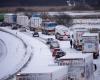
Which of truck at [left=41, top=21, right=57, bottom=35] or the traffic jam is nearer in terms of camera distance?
the traffic jam

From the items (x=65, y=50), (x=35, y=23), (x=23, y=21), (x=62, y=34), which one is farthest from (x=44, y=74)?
(x=23, y=21)

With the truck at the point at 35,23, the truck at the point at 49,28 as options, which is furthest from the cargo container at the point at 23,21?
the truck at the point at 49,28

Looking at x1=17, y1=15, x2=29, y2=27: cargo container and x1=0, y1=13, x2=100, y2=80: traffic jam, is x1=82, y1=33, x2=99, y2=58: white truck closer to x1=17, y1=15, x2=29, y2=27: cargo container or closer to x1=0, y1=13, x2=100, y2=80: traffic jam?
x1=0, y1=13, x2=100, y2=80: traffic jam

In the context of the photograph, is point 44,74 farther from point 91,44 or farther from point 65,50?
point 65,50

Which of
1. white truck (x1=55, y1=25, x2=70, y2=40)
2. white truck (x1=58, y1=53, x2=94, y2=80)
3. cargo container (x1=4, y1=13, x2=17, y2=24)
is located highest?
cargo container (x1=4, y1=13, x2=17, y2=24)

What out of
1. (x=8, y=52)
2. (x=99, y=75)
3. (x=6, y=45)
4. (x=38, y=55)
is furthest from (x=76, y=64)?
(x=6, y=45)

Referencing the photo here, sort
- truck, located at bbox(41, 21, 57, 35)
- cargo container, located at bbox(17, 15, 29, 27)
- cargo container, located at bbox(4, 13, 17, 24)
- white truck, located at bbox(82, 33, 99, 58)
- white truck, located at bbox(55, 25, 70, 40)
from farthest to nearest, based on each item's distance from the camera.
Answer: cargo container, located at bbox(4, 13, 17, 24) → cargo container, located at bbox(17, 15, 29, 27) → truck, located at bbox(41, 21, 57, 35) → white truck, located at bbox(55, 25, 70, 40) → white truck, located at bbox(82, 33, 99, 58)

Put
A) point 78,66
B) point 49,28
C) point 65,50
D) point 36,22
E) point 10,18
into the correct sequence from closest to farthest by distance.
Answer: point 78,66
point 65,50
point 49,28
point 36,22
point 10,18

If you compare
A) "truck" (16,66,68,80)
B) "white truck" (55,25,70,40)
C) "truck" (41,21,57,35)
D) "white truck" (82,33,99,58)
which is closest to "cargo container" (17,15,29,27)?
"truck" (41,21,57,35)

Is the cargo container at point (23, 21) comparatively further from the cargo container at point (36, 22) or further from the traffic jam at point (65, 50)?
the cargo container at point (36, 22)
